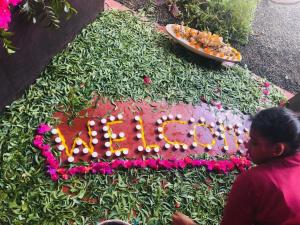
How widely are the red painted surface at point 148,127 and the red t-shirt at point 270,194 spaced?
177cm

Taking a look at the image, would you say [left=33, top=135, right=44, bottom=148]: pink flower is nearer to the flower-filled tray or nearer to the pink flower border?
the pink flower border

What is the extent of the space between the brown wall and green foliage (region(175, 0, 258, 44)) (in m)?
2.57

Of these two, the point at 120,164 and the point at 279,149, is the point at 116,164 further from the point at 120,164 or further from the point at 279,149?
the point at 279,149

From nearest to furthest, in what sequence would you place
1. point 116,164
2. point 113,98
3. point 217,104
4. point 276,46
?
1. point 116,164
2. point 113,98
3. point 217,104
4. point 276,46

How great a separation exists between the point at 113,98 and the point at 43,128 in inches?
42.4

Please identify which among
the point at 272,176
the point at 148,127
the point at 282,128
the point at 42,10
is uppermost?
the point at 42,10

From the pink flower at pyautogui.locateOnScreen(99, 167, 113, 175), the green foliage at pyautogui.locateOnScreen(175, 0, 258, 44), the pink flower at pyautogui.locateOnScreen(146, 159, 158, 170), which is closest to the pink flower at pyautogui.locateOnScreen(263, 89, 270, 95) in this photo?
the green foliage at pyautogui.locateOnScreen(175, 0, 258, 44)

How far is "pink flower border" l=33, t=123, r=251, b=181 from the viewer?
3.32m

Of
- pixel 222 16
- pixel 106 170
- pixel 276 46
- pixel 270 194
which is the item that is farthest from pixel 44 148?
pixel 276 46

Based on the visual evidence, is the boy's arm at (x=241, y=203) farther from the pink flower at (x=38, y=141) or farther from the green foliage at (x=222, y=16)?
the green foliage at (x=222, y=16)

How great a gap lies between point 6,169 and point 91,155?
2.95 feet

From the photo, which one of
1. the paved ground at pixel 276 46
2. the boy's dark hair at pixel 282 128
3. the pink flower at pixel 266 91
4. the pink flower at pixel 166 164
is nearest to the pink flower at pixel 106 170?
the pink flower at pixel 166 164

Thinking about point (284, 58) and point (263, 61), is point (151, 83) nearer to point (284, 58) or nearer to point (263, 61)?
point (263, 61)

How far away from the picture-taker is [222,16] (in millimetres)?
6582
